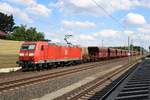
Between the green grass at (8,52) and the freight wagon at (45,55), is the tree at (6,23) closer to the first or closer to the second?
the freight wagon at (45,55)

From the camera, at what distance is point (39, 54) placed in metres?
37.9

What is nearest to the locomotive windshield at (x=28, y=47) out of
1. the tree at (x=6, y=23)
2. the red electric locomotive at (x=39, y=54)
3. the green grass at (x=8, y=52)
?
the red electric locomotive at (x=39, y=54)

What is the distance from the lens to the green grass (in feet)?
147

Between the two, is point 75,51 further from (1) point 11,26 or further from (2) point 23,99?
(1) point 11,26

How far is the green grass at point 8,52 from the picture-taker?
44706 mm

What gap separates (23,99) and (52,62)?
88.0 feet

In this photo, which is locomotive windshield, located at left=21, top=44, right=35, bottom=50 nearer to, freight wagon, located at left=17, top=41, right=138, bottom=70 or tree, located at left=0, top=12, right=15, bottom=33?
freight wagon, located at left=17, top=41, right=138, bottom=70

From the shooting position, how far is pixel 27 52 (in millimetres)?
37656

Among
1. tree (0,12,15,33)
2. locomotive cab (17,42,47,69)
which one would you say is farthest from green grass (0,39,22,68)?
tree (0,12,15,33)

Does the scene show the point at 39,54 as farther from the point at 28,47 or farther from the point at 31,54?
the point at 28,47

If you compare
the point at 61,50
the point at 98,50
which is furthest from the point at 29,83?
the point at 98,50

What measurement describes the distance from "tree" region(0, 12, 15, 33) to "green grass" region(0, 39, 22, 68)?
62145mm

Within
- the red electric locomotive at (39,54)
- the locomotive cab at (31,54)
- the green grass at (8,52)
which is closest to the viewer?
the locomotive cab at (31,54)

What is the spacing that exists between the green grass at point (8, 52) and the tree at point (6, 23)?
6215 cm
